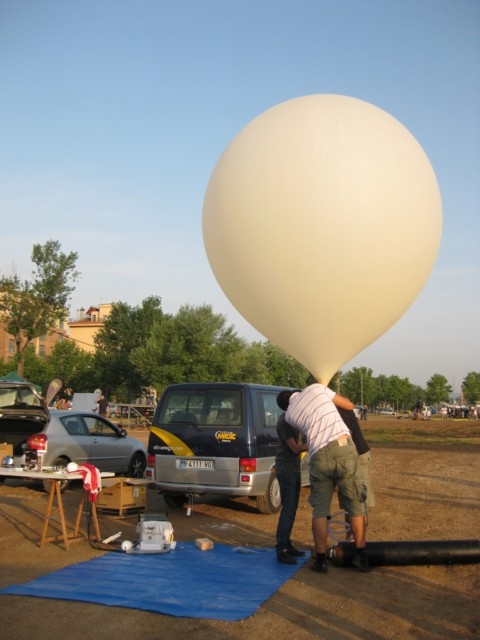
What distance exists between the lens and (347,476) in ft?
19.6

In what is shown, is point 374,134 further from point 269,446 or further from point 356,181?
point 269,446

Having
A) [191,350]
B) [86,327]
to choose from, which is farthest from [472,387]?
[191,350]

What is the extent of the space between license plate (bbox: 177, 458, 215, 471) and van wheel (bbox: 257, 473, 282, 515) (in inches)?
36.3

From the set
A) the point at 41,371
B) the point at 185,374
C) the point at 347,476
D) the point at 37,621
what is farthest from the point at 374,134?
the point at 41,371

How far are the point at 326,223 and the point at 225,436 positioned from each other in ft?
12.8

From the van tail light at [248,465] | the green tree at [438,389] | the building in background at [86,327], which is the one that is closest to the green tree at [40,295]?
the van tail light at [248,465]

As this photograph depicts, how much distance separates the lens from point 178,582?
221 inches

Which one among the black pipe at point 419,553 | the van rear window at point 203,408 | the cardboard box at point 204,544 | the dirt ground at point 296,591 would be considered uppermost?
the van rear window at point 203,408

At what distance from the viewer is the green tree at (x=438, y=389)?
354 feet

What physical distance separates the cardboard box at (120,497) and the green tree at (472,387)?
106134mm

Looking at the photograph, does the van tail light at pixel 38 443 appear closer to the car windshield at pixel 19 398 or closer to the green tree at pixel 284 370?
the car windshield at pixel 19 398

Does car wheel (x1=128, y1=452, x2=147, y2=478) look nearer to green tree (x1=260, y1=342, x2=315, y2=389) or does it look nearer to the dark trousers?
the dark trousers

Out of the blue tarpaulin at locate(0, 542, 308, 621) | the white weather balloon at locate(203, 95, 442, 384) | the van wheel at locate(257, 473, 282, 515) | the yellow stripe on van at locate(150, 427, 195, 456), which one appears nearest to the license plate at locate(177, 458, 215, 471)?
the yellow stripe on van at locate(150, 427, 195, 456)

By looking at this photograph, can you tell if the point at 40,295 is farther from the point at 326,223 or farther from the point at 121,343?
the point at 326,223
